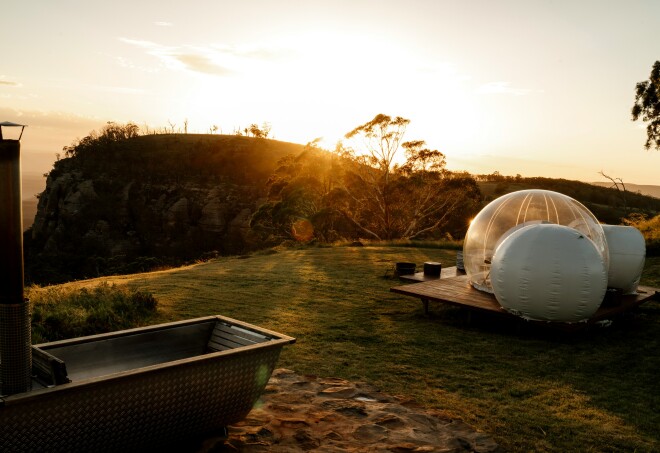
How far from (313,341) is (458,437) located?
335 cm

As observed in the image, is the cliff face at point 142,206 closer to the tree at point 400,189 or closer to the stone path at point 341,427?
the tree at point 400,189

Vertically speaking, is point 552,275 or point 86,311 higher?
point 552,275

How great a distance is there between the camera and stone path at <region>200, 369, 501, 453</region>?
163 inches

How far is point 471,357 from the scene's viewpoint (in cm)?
703

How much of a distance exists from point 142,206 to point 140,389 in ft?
Result: 175

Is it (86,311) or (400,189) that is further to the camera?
(400,189)

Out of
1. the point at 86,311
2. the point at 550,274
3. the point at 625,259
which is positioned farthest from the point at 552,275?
the point at 86,311

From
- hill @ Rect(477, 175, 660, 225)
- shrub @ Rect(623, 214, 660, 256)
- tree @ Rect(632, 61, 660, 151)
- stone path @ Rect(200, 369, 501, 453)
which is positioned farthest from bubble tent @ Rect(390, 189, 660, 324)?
hill @ Rect(477, 175, 660, 225)

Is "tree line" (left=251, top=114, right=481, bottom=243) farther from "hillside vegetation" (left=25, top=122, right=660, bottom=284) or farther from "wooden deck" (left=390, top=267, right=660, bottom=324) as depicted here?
"wooden deck" (left=390, top=267, right=660, bottom=324)

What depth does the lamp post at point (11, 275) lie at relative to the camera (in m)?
3.00

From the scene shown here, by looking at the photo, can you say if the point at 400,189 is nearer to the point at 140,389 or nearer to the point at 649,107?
the point at 649,107

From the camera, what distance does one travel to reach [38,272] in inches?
1585

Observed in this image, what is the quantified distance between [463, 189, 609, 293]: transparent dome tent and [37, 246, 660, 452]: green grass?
101cm

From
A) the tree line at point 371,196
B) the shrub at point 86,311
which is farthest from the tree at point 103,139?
the shrub at point 86,311
